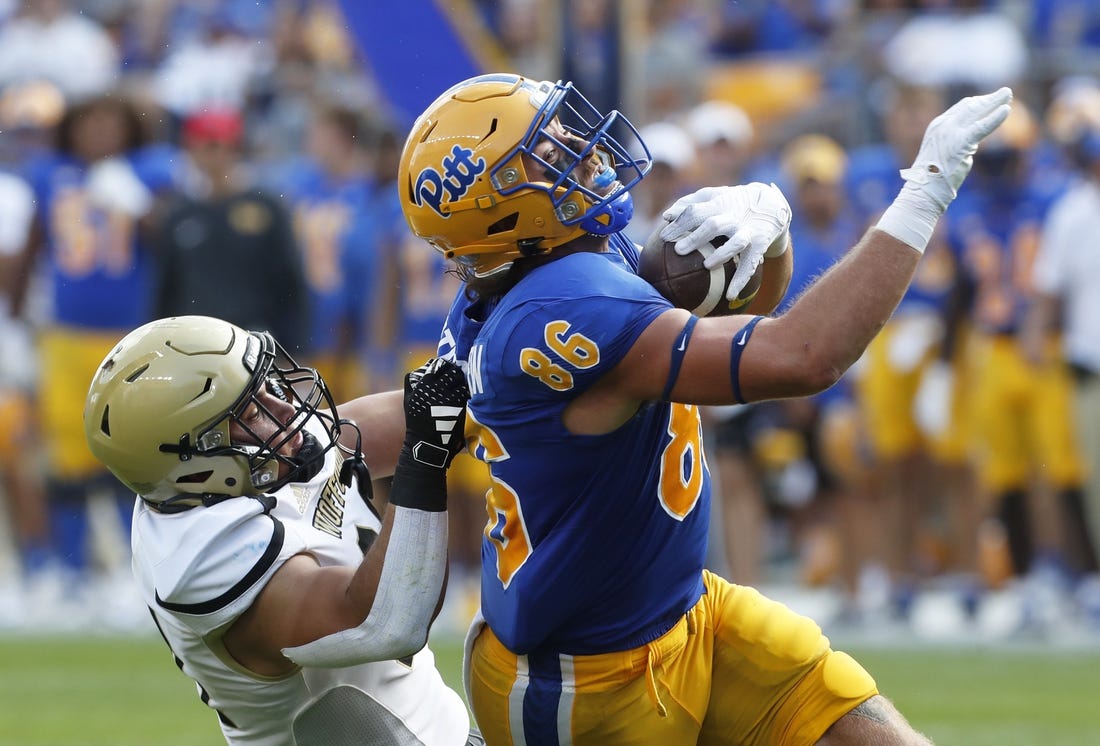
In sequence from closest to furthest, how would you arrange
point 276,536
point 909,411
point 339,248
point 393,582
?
point 393,582
point 276,536
point 909,411
point 339,248

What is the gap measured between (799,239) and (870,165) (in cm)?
86

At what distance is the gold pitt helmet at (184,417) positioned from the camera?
350 centimetres

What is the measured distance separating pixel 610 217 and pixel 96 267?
701cm

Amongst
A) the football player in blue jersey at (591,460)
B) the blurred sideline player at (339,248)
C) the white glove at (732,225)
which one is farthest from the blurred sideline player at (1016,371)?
the white glove at (732,225)

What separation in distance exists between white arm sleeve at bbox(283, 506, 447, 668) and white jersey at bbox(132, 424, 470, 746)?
188 millimetres

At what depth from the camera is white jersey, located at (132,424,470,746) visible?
338 cm

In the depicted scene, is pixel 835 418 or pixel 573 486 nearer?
pixel 573 486

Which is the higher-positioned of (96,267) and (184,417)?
(184,417)

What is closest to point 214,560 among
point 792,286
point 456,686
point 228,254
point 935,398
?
point 456,686

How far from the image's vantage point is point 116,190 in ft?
32.6

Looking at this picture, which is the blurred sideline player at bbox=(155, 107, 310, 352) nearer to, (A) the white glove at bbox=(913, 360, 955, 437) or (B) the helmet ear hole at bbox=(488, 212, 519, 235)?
(A) the white glove at bbox=(913, 360, 955, 437)

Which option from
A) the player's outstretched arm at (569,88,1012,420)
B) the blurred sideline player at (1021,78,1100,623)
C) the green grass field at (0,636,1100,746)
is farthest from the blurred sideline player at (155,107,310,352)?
the player's outstretched arm at (569,88,1012,420)

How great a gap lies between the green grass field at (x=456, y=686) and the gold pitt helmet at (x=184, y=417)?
280 cm

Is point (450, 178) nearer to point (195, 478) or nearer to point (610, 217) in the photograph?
point (610, 217)
